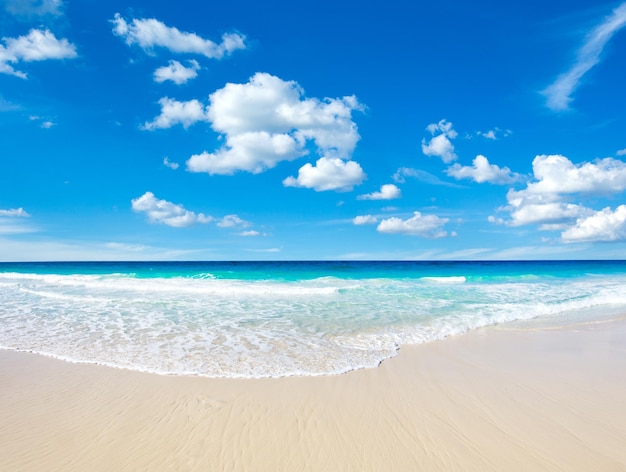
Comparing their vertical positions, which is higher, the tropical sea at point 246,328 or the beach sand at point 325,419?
the tropical sea at point 246,328

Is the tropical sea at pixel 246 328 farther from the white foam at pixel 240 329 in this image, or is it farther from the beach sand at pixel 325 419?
the beach sand at pixel 325 419

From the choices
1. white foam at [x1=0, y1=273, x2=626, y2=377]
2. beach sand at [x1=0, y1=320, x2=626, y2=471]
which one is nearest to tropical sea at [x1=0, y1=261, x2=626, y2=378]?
white foam at [x1=0, y1=273, x2=626, y2=377]

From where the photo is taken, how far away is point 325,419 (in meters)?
4.42

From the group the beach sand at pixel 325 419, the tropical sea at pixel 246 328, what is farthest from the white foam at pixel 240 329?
the beach sand at pixel 325 419

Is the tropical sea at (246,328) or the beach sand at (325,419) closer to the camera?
the beach sand at (325,419)

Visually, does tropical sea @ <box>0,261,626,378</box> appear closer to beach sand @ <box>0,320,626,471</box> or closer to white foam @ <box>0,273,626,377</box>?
white foam @ <box>0,273,626,377</box>

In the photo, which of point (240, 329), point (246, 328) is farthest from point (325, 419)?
point (246, 328)

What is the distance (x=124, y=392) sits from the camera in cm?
523

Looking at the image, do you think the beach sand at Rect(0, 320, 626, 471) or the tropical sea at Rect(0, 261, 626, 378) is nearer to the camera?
the beach sand at Rect(0, 320, 626, 471)

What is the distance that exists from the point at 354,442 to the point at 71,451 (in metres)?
2.87

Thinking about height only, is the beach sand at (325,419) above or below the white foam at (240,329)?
below

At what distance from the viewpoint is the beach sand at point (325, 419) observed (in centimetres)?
357

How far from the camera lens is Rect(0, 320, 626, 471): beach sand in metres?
3.57

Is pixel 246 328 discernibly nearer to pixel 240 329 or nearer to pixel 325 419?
pixel 240 329
